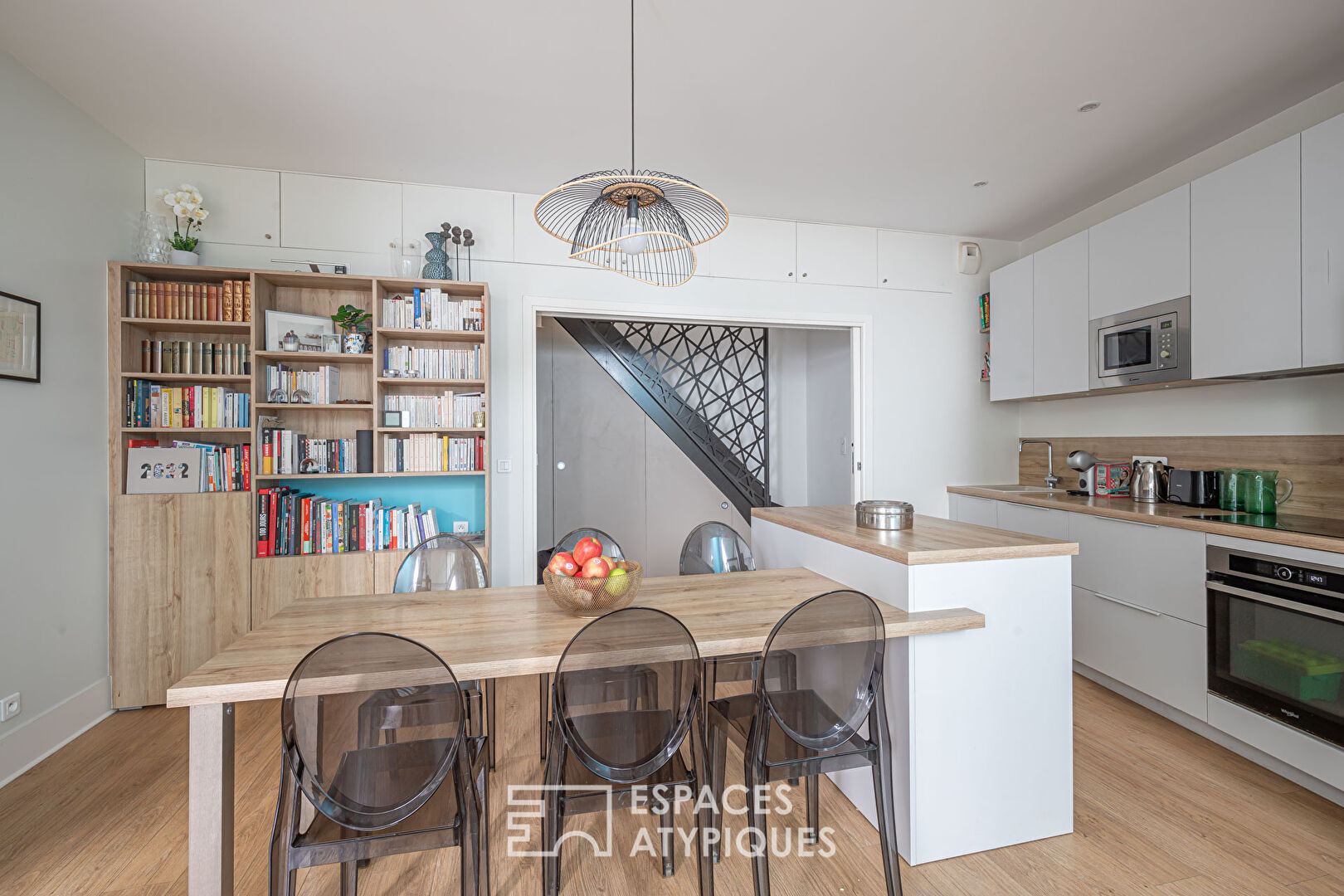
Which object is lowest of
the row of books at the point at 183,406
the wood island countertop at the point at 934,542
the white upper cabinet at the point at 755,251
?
the wood island countertop at the point at 934,542

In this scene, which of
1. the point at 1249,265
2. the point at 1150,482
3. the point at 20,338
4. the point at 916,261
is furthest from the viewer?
the point at 916,261

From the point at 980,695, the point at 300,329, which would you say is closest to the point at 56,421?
the point at 300,329

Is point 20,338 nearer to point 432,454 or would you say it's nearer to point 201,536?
point 201,536

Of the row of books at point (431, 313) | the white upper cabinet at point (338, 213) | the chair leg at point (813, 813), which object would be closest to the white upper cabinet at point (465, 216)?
the white upper cabinet at point (338, 213)

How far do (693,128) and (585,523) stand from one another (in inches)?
142

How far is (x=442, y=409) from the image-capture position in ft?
11.2

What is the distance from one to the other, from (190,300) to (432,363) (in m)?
1.13

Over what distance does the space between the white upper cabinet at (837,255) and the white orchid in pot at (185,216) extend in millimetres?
3361

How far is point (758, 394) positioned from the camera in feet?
20.6

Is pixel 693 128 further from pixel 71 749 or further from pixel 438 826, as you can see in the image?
pixel 71 749

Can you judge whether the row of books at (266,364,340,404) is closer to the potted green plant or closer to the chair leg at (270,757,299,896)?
the potted green plant

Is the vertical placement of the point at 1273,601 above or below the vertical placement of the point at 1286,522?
below

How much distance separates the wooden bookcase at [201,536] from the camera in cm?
298

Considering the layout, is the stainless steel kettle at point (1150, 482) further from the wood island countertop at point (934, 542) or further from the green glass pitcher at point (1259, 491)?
A: the wood island countertop at point (934, 542)
